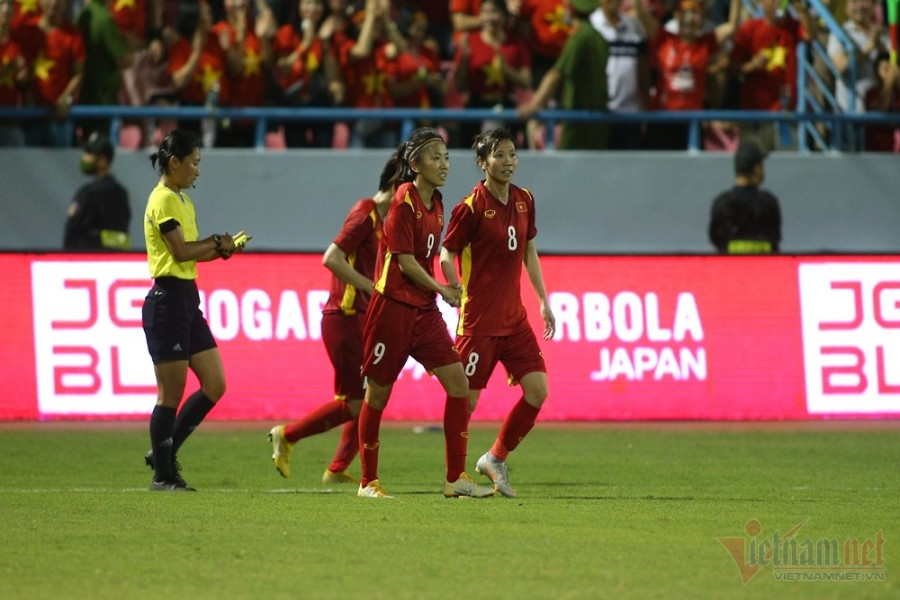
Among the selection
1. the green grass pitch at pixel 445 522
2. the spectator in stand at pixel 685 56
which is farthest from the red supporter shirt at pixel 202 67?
the green grass pitch at pixel 445 522

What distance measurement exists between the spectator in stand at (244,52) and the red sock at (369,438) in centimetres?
892

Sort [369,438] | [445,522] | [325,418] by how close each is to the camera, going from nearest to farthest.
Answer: [445,522] < [369,438] < [325,418]

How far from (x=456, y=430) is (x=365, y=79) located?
9212 mm

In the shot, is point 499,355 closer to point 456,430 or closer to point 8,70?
point 456,430

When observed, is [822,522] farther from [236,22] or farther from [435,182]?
[236,22]

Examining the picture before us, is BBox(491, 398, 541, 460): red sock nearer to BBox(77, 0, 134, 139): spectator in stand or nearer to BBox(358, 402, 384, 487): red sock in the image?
BBox(358, 402, 384, 487): red sock

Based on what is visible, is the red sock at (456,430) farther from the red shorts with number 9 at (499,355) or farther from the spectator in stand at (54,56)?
the spectator in stand at (54,56)

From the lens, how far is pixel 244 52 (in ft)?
59.2

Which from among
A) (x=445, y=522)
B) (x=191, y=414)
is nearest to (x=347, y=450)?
(x=191, y=414)

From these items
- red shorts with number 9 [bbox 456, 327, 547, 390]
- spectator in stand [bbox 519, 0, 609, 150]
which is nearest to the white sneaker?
red shorts with number 9 [bbox 456, 327, 547, 390]

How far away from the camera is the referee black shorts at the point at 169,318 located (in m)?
10.2

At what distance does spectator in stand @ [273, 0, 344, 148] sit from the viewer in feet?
59.1

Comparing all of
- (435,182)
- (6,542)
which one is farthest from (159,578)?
(435,182)

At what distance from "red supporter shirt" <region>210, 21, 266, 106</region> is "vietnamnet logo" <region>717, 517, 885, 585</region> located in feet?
36.8
